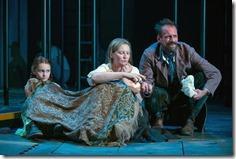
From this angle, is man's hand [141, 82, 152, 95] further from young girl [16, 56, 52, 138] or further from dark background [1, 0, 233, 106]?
dark background [1, 0, 233, 106]

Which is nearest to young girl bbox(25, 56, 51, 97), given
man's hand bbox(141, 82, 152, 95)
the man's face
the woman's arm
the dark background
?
the woman's arm

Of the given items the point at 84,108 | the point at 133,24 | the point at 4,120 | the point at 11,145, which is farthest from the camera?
the point at 133,24

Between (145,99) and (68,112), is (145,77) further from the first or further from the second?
(68,112)

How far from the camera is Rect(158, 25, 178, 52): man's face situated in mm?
3885

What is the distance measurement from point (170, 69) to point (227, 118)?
3.82 ft

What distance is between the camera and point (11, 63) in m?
7.99

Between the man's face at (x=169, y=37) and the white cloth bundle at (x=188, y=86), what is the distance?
268 millimetres

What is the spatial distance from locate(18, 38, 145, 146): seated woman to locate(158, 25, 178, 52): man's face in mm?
292

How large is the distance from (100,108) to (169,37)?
722mm

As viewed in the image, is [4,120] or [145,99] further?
[4,120]

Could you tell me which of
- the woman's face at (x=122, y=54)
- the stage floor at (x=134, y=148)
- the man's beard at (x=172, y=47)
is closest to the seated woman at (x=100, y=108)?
the woman's face at (x=122, y=54)

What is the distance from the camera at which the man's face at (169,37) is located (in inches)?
153

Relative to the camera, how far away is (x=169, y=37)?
12.8 feet

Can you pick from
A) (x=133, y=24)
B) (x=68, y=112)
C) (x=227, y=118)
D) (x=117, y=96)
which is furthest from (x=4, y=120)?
(x=133, y=24)
